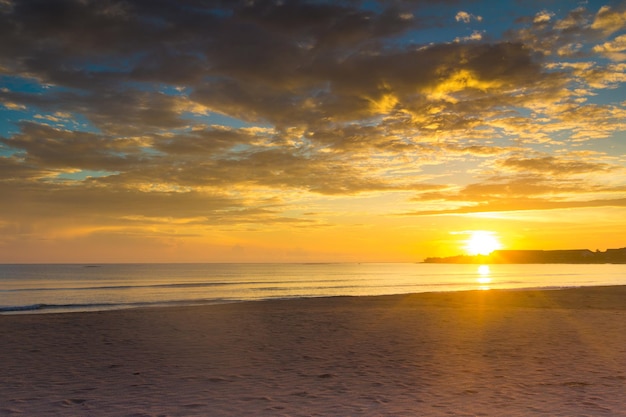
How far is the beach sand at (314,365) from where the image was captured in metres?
8.50

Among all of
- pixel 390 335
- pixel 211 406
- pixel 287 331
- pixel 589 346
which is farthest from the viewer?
pixel 287 331

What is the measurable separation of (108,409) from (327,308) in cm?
1919

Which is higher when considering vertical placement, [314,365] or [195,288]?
[314,365]

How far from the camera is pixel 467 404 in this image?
8.54m

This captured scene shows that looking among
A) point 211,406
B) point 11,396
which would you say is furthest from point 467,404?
point 11,396

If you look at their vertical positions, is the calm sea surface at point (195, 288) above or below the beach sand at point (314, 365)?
below

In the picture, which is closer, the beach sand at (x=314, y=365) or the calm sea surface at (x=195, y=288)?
the beach sand at (x=314, y=365)

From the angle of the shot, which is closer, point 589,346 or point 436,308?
point 589,346

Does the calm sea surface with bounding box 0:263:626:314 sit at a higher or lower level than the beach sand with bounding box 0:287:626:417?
lower

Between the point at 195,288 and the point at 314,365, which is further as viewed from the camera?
the point at 195,288

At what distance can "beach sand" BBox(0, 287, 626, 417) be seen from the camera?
8.50 m

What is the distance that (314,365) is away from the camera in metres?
12.1

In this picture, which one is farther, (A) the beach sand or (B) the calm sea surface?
(B) the calm sea surface

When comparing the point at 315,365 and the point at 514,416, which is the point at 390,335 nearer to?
the point at 315,365
